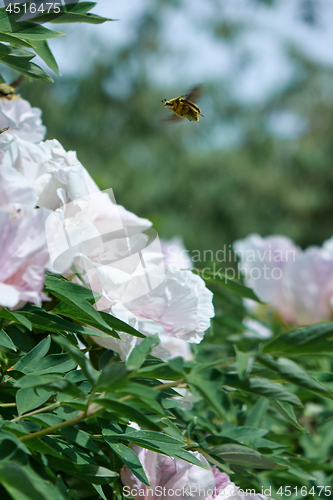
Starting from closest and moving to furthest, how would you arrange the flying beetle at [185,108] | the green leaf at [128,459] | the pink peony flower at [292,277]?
the green leaf at [128,459], the flying beetle at [185,108], the pink peony flower at [292,277]

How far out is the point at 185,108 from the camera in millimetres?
559

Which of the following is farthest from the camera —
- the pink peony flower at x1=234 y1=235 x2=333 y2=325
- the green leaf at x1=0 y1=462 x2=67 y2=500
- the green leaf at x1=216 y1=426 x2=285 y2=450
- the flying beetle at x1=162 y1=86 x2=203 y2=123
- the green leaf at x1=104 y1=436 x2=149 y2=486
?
the pink peony flower at x1=234 y1=235 x2=333 y2=325

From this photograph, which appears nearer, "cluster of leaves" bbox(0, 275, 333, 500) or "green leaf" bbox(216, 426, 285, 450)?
"cluster of leaves" bbox(0, 275, 333, 500)

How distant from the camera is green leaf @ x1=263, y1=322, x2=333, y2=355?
0.25 metres

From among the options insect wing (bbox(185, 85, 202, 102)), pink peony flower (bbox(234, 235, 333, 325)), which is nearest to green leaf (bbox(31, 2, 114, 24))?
insect wing (bbox(185, 85, 202, 102))

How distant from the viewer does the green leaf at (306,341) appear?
0.25 m

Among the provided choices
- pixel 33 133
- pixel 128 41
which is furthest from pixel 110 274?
pixel 128 41

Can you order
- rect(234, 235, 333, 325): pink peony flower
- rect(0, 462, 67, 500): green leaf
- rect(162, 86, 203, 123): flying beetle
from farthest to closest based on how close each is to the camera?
rect(234, 235, 333, 325): pink peony flower → rect(162, 86, 203, 123): flying beetle → rect(0, 462, 67, 500): green leaf

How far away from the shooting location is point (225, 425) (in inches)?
19.2

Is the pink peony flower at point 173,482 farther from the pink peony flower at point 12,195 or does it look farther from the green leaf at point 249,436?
the pink peony flower at point 12,195

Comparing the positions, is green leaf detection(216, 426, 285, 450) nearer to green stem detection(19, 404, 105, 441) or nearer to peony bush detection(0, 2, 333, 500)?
peony bush detection(0, 2, 333, 500)

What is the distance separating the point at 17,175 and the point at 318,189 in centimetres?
696

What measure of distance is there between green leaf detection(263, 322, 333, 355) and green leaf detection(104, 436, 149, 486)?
0.42 ft

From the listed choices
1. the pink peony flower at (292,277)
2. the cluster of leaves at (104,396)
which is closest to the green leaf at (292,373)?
the cluster of leaves at (104,396)
